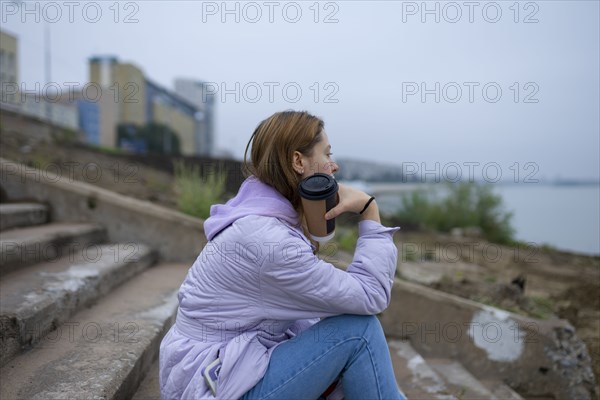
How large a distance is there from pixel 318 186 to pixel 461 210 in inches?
389

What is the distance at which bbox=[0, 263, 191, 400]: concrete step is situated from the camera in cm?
168

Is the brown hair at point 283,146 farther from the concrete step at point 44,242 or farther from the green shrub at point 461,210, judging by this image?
the green shrub at point 461,210

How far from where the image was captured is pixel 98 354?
1957mm

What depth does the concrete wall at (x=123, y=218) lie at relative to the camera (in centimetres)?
380

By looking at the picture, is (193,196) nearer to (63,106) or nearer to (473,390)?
(473,390)

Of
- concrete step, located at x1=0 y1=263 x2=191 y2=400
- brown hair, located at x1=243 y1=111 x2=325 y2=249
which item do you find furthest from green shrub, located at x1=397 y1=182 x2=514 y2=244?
brown hair, located at x1=243 y1=111 x2=325 y2=249

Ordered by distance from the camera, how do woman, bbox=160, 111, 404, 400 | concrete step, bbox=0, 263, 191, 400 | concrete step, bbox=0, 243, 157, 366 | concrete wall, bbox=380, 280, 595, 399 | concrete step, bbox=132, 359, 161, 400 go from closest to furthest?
woman, bbox=160, 111, 404, 400 → concrete step, bbox=0, 263, 191, 400 → concrete step, bbox=0, 243, 157, 366 → concrete step, bbox=132, 359, 161, 400 → concrete wall, bbox=380, 280, 595, 399

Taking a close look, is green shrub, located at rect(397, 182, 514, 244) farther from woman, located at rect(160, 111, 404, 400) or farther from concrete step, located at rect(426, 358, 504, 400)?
woman, located at rect(160, 111, 404, 400)

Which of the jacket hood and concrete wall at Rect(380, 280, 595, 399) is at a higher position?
the jacket hood

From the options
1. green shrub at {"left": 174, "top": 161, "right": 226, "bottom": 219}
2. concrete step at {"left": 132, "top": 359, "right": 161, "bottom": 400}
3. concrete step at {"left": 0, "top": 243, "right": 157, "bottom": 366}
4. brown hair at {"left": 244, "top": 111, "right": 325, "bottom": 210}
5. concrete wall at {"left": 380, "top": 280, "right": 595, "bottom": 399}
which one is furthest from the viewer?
green shrub at {"left": 174, "top": 161, "right": 226, "bottom": 219}

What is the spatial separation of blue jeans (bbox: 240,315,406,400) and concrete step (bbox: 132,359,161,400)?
2.89ft

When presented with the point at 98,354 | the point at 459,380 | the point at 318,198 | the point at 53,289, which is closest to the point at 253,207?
the point at 318,198

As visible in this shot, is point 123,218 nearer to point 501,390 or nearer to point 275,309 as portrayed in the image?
point 275,309

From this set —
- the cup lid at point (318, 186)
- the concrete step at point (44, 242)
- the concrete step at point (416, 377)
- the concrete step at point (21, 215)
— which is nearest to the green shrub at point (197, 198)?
the concrete step at point (44, 242)
